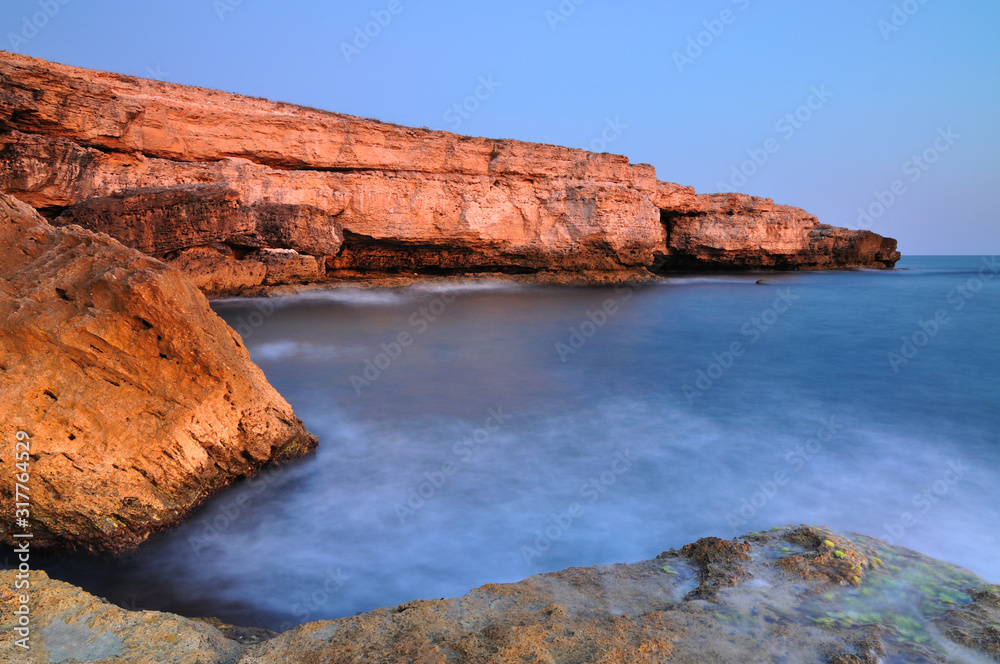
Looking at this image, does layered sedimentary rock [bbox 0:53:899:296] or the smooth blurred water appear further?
layered sedimentary rock [bbox 0:53:899:296]

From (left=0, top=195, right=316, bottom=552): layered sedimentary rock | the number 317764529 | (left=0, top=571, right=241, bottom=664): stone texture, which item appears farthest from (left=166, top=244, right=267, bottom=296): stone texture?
(left=0, top=571, right=241, bottom=664): stone texture

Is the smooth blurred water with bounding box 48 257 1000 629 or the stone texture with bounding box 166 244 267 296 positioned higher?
the stone texture with bounding box 166 244 267 296

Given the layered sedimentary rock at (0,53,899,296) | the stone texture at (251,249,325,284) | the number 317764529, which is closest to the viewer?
the number 317764529

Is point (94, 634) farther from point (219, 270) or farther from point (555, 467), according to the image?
point (219, 270)

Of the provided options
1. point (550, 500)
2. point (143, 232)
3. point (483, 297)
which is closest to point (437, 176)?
point (483, 297)

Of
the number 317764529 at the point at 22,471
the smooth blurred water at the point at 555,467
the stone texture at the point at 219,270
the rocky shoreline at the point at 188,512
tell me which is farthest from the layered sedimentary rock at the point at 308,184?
the number 317764529 at the point at 22,471

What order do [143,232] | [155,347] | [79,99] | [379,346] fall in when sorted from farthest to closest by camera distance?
[79,99]
[143,232]
[379,346]
[155,347]

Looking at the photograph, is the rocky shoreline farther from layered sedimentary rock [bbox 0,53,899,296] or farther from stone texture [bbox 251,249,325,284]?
stone texture [bbox 251,249,325,284]

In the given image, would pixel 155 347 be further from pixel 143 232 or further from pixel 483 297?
pixel 483 297
